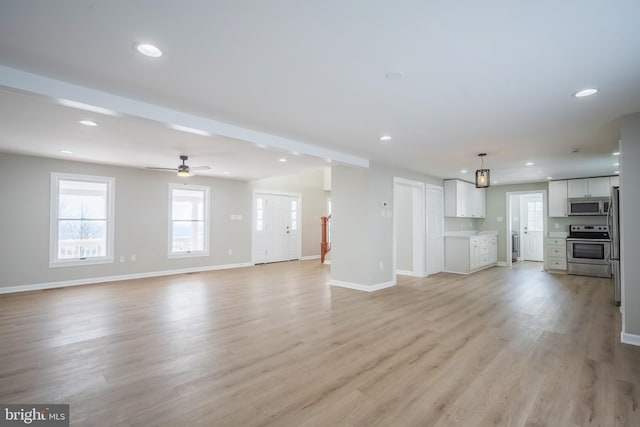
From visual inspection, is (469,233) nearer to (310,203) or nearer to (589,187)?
(589,187)

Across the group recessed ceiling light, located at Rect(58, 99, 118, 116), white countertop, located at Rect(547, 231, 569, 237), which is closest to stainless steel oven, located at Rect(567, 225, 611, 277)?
white countertop, located at Rect(547, 231, 569, 237)

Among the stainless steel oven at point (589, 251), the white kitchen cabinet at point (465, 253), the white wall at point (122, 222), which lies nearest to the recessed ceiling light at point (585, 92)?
the white kitchen cabinet at point (465, 253)

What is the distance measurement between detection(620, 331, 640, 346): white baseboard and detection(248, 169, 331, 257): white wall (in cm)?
797

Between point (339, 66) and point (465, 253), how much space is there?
661 centimetres

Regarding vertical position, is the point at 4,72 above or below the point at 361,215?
above

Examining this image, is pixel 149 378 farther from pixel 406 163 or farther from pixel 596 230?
pixel 596 230

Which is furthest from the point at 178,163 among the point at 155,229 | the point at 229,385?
the point at 229,385

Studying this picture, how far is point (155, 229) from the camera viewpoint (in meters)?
7.15

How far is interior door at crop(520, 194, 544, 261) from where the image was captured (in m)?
10.0

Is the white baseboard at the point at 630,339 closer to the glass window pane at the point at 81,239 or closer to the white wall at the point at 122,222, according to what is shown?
the white wall at the point at 122,222

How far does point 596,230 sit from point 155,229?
10.5 metres

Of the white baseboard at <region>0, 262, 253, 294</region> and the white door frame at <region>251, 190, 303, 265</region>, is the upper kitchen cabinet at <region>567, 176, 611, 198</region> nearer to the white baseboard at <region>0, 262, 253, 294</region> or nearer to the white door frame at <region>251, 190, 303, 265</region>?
the white door frame at <region>251, 190, 303, 265</region>

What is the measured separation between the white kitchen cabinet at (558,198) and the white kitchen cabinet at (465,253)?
5.79 feet

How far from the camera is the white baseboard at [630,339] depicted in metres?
3.23
